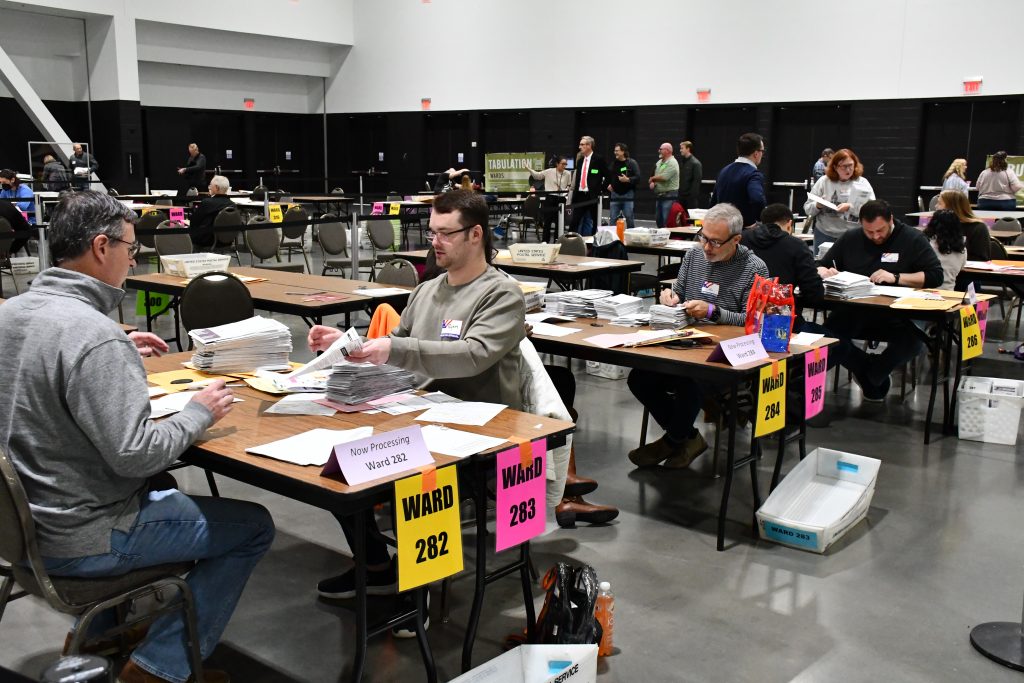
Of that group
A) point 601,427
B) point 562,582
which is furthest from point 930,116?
point 562,582

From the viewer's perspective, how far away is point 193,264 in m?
5.73

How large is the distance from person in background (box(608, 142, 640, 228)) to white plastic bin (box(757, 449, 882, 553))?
912 cm

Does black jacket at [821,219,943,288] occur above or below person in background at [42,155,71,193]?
below

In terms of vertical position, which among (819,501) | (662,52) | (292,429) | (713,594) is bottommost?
(713,594)

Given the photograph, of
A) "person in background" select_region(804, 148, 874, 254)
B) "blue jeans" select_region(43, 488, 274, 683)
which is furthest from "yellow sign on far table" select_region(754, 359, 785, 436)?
"person in background" select_region(804, 148, 874, 254)

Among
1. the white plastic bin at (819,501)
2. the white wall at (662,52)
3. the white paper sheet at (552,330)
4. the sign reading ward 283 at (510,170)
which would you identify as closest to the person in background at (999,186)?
the white wall at (662,52)

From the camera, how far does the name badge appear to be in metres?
2.93

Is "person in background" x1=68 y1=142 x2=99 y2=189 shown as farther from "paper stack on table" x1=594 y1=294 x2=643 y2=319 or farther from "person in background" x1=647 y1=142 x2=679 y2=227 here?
"paper stack on table" x1=594 y1=294 x2=643 y2=319

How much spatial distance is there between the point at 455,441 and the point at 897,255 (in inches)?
162

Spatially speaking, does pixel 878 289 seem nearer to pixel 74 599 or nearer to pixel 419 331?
pixel 419 331

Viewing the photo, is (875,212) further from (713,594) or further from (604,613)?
(604,613)

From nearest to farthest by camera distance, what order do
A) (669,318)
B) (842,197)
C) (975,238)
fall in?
(669,318) → (975,238) → (842,197)

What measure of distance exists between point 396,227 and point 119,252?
39.9 feet

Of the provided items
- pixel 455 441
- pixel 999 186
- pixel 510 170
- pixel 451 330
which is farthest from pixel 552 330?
pixel 510 170
